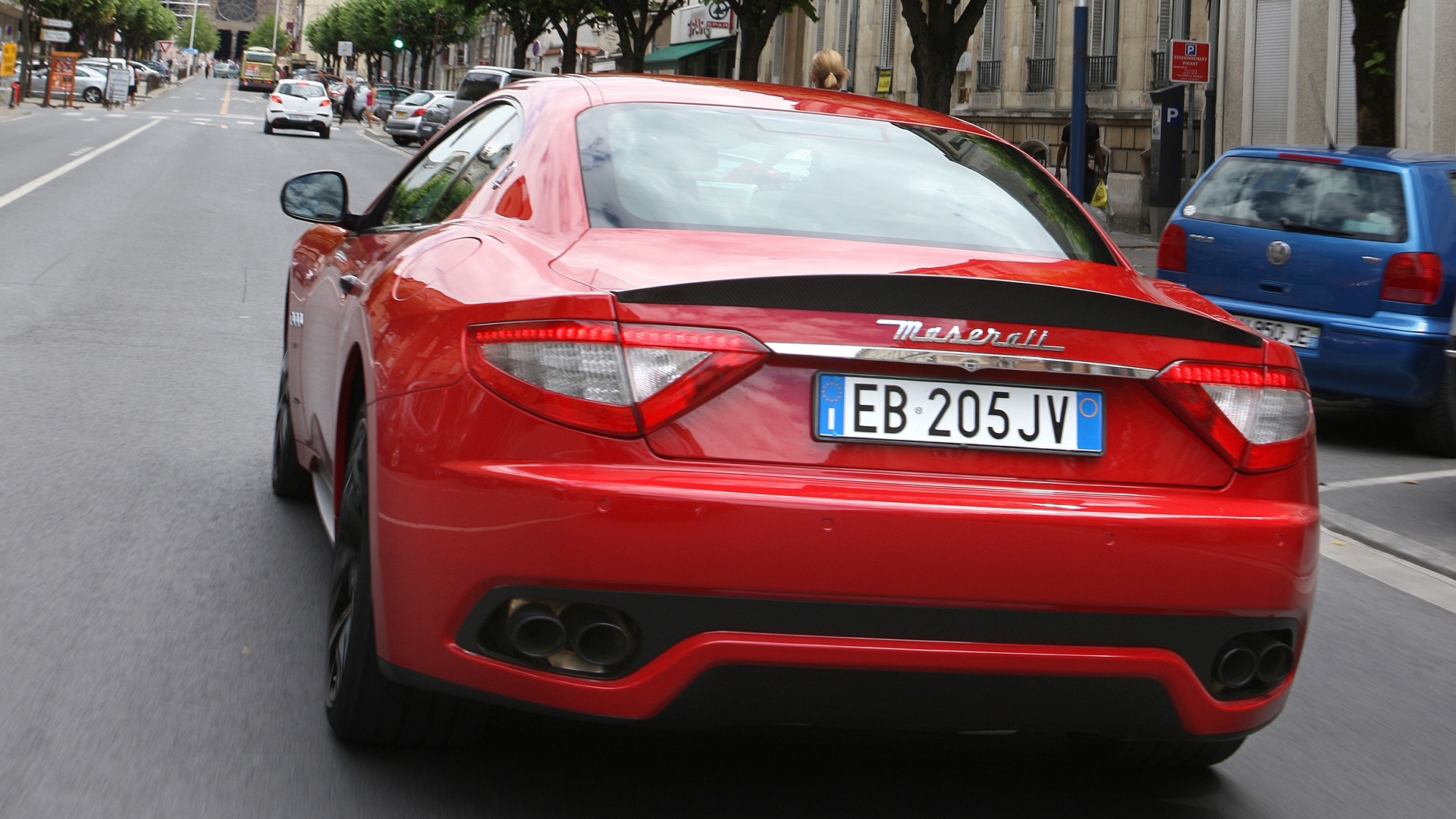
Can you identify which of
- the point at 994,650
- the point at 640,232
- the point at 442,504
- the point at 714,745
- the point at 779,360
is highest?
the point at 640,232

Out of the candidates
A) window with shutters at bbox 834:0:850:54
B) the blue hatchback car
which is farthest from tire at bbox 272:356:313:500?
window with shutters at bbox 834:0:850:54

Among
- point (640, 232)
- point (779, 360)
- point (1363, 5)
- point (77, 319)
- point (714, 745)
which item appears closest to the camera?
point (779, 360)

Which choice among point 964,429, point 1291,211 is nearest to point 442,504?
point 964,429

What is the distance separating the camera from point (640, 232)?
132 inches

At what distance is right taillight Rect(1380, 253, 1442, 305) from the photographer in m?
8.63

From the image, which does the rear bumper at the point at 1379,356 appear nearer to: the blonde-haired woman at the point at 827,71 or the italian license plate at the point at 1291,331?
the italian license plate at the point at 1291,331

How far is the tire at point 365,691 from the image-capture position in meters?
3.37

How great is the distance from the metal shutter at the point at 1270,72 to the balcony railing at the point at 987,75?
8.07 m

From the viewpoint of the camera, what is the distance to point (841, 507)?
285 cm

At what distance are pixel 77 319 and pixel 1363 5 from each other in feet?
34.2

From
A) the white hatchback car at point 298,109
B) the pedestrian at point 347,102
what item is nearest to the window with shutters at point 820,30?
the white hatchback car at point 298,109

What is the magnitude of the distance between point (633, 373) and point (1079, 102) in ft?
56.2

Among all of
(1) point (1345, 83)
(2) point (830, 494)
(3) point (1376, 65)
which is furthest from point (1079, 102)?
(2) point (830, 494)

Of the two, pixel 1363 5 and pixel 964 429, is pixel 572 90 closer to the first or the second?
pixel 964 429
